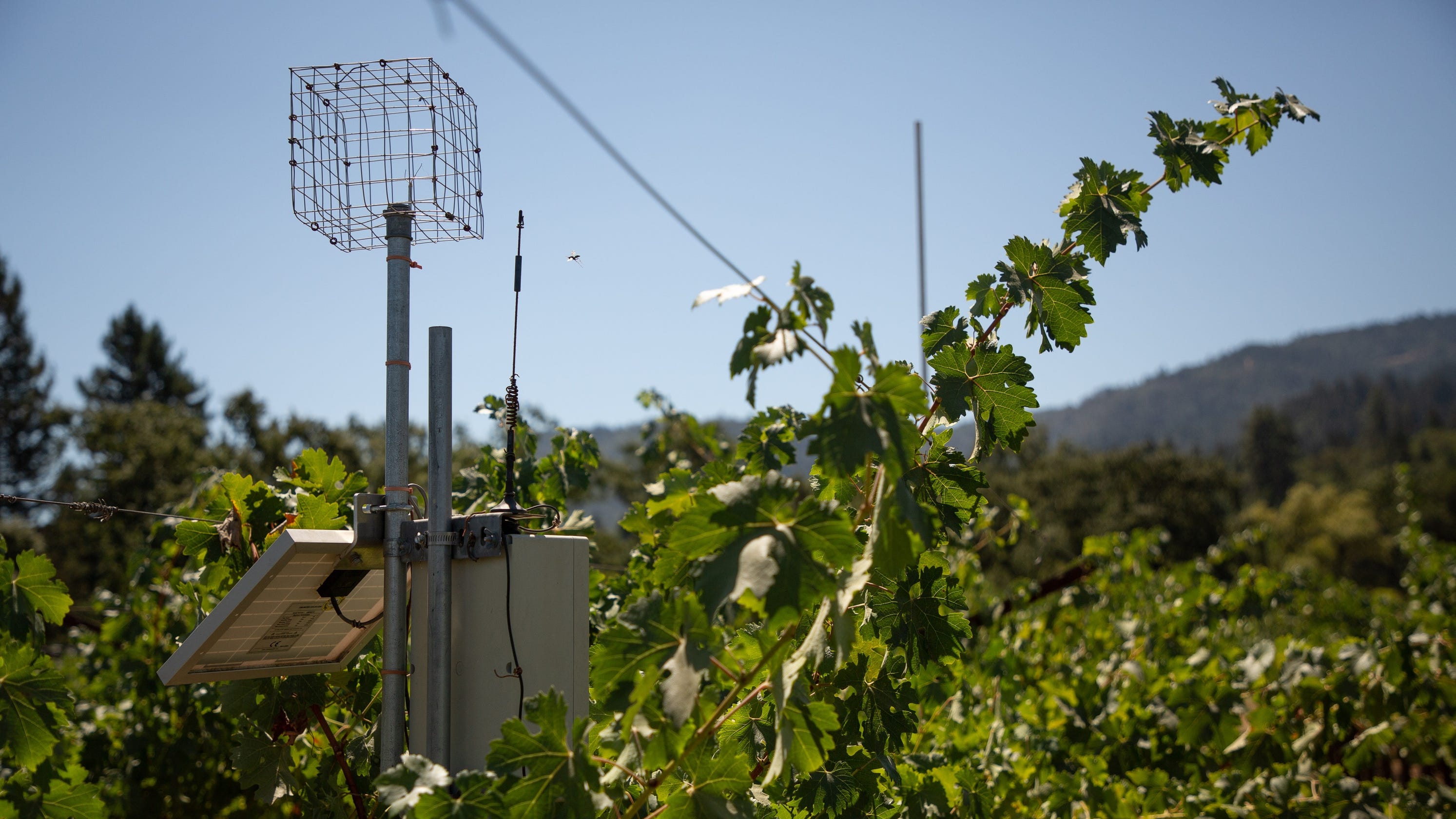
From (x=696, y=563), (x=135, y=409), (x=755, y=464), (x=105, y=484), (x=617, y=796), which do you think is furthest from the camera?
(x=135, y=409)

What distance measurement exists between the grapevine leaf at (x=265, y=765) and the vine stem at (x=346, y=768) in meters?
0.16

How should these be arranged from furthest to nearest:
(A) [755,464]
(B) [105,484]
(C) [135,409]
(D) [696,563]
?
(C) [135,409] → (B) [105,484] → (A) [755,464] → (D) [696,563]

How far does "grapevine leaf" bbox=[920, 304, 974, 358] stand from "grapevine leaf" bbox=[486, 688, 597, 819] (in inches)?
38.8

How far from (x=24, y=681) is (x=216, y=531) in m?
0.59

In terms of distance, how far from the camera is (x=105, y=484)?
27.7 metres

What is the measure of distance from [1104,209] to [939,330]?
409 mm

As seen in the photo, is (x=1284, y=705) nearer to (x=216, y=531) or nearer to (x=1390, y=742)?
(x=1390, y=742)

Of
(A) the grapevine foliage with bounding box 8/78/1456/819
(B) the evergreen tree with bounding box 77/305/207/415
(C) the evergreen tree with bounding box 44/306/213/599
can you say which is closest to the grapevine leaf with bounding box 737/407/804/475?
(A) the grapevine foliage with bounding box 8/78/1456/819

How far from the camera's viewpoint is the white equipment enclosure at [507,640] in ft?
6.06

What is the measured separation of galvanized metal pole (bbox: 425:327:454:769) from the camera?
73.0 inches

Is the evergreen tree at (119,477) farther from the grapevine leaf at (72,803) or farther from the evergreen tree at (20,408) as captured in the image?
the grapevine leaf at (72,803)

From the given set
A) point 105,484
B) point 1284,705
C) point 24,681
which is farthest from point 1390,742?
point 105,484

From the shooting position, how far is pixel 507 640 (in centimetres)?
185

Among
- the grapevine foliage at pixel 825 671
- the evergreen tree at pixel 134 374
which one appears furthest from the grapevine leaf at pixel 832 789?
the evergreen tree at pixel 134 374
